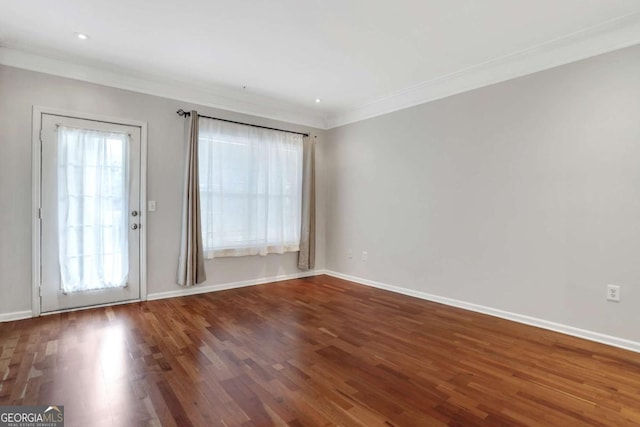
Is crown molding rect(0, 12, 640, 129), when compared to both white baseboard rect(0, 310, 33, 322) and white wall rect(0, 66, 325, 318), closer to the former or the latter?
white wall rect(0, 66, 325, 318)

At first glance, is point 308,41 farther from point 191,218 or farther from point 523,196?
point 523,196

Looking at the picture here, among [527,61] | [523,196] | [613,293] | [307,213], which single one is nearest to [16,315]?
[307,213]

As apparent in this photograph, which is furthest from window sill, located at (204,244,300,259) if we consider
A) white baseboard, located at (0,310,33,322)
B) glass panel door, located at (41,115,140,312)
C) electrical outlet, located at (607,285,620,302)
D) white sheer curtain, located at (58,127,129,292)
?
electrical outlet, located at (607,285,620,302)

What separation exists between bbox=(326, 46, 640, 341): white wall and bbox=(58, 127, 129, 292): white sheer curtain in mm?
3313

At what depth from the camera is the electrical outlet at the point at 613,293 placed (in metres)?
2.78

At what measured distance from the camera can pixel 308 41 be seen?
307 centimetres

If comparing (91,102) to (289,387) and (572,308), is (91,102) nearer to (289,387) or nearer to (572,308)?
(289,387)

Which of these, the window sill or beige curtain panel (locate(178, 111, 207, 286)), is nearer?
beige curtain panel (locate(178, 111, 207, 286))

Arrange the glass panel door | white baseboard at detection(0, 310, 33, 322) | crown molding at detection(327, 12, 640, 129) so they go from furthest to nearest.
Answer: the glass panel door < white baseboard at detection(0, 310, 33, 322) < crown molding at detection(327, 12, 640, 129)

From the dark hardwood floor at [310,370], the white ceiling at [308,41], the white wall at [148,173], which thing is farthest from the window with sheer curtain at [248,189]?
the dark hardwood floor at [310,370]

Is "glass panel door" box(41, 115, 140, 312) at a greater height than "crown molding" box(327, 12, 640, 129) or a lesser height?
lesser

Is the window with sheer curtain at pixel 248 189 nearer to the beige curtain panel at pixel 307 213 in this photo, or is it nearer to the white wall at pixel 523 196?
the beige curtain panel at pixel 307 213

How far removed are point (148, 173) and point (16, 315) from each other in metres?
1.93

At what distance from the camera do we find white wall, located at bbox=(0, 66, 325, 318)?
3.23 metres
